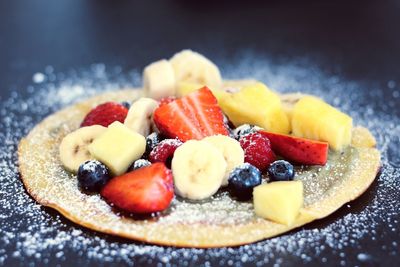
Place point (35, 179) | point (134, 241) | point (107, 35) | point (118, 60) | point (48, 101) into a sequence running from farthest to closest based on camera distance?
point (107, 35) → point (118, 60) → point (48, 101) → point (35, 179) → point (134, 241)

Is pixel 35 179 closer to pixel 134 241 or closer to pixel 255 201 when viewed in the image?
pixel 134 241

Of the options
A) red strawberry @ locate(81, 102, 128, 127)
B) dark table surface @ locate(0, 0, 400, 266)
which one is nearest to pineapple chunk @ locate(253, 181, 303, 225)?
red strawberry @ locate(81, 102, 128, 127)

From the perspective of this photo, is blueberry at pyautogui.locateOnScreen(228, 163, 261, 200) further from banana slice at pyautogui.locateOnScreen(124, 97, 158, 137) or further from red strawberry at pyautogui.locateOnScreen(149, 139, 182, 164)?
banana slice at pyautogui.locateOnScreen(124, 97, 158, 137)

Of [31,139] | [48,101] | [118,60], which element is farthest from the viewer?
[118,60]

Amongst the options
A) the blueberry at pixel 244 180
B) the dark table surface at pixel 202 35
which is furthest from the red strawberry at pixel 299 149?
the dark table surface at pixel 202 35

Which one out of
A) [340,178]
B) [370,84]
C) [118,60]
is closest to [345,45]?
[370,84]

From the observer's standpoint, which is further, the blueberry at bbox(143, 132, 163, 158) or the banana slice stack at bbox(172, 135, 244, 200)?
the blueberry at bbox(143, 132, 163, 158)
